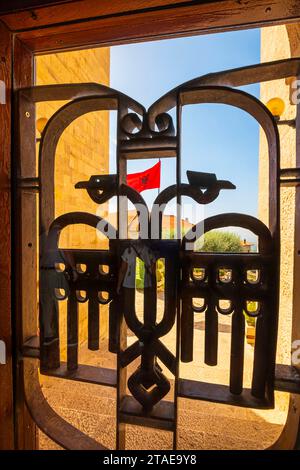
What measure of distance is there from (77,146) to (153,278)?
107 inches

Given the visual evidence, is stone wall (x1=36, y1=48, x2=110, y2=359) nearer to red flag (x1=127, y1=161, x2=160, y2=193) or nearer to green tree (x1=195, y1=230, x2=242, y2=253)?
red flag (x1=127, y1=161, x2=160, y2=193)

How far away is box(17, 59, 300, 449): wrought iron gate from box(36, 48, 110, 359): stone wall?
1.67 metres

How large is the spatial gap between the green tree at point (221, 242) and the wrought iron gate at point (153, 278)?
0.39 ft

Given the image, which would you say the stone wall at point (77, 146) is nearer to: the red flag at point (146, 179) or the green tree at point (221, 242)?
the red flag at point (146, 179)

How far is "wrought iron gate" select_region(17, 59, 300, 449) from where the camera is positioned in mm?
696

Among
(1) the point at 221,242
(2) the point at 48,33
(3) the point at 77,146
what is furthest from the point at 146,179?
(3) the point at 77,146

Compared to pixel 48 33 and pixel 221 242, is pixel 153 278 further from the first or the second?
pixel 48 33

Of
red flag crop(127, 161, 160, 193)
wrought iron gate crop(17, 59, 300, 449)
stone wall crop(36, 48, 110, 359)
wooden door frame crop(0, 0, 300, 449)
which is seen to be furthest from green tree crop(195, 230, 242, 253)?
stone wall crop(36, 48, 110, 359)

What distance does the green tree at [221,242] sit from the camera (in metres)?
0.82

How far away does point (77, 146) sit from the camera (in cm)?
296

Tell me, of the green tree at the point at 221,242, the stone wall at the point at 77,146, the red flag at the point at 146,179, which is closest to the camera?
the green tree at the point at 221,242

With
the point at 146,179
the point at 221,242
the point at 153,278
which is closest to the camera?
the point at 153,278

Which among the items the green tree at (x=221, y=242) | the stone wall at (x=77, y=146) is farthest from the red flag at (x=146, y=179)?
the stone wall at (x=77, y=146)

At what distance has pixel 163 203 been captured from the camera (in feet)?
2.43
